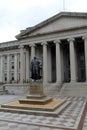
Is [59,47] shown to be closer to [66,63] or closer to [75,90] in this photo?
[66,63]

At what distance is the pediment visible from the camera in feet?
102

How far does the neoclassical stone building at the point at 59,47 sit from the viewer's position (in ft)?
102

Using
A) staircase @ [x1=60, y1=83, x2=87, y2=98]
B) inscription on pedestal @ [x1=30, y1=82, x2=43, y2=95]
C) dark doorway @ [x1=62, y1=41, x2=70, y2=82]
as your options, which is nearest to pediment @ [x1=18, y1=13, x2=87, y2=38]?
dark doorway @ [x1=62, y1=41, x2=70, y2=82]

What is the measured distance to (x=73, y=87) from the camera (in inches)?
1093

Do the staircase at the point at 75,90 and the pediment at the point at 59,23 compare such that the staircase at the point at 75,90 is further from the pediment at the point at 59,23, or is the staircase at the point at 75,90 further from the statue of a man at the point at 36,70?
the statue of a man at the point at 36,70

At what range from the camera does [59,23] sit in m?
32.8

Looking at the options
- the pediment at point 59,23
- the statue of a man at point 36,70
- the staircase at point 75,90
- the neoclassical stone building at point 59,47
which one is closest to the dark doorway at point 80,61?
the neoclassical stone building at point 59,47

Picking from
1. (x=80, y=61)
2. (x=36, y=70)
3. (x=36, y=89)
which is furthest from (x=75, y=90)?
(x=36, y=89)

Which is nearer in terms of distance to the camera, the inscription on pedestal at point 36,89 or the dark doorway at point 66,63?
the inscription on pedestal at point 36,89

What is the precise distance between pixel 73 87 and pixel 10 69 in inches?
1040

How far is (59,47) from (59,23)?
4419 millimetres

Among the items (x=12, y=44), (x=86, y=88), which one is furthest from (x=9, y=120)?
(x=12, y=44)

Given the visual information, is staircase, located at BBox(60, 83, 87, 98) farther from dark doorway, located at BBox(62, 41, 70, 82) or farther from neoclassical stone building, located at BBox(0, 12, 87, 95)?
dark doorway, located at BBox(62, 41, 70, 82)

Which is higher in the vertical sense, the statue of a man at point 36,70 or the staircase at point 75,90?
the statue of a man at point 36,70
